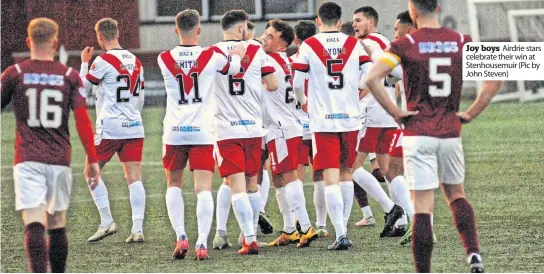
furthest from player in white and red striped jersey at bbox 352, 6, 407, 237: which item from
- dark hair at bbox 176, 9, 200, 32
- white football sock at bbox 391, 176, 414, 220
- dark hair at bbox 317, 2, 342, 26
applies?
dark hair at bbox 176, 9, 200, 32

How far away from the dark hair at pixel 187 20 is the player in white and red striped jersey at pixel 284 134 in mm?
1400

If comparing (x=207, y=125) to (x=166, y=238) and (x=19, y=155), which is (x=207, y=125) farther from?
(x=19, y=155)

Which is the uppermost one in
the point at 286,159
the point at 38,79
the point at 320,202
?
the point at 38,79

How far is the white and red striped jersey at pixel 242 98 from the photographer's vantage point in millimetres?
10953

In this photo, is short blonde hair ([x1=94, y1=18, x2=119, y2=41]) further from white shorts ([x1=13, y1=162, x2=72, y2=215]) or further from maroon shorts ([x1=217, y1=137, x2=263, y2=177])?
white shorts ([x1=13, y1=162, x2=72, y2=215])

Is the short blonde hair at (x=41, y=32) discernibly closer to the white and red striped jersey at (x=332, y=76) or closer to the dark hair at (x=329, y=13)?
the white and red striped jersey at (x=332, y=76)

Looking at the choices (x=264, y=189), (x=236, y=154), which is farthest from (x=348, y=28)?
(x=236, y=154)

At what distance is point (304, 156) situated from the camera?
12727mm

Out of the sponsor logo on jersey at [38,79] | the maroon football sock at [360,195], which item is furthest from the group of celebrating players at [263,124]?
the maroon football sock at [360,195]

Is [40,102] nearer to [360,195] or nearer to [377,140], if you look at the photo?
[377,140]

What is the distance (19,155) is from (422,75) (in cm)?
295

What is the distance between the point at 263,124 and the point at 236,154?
1326 millimetres

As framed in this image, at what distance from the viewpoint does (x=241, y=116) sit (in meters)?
11.0

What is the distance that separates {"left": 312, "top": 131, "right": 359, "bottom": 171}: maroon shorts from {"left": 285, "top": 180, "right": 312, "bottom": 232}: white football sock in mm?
552
